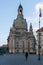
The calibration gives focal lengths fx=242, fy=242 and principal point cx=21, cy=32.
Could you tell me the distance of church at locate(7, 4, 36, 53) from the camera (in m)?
131

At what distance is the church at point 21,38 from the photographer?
131m

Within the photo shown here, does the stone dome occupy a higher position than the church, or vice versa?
the stone dome

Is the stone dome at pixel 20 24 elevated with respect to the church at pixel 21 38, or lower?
elevated

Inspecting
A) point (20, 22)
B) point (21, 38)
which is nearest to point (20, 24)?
point (20, 22)

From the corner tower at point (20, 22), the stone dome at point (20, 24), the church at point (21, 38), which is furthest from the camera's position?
the corner tower at point (20, 22)

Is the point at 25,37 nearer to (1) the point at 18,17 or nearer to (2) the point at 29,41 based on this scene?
(2) the point at 29,41

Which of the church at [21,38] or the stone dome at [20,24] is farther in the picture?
the stone dome at [20,24]

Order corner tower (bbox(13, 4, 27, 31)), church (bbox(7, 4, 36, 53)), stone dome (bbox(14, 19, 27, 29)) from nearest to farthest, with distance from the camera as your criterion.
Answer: church (bbox(7, 4, 36, 53)), stone dome (bbox(14, 19, 27, 29)), corner tower (bbox(13, 4, 27, 31))

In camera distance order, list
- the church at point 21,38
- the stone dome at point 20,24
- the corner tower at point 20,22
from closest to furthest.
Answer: the church at point 21,38
the stone dome at point 20,24
the corner tower at point 20,22

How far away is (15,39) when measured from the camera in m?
133

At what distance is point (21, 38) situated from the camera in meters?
133

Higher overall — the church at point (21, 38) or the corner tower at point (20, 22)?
the corner tower at point (20, 22)

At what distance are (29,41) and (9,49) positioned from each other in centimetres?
1193

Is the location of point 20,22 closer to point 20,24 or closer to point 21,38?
point 20,24
